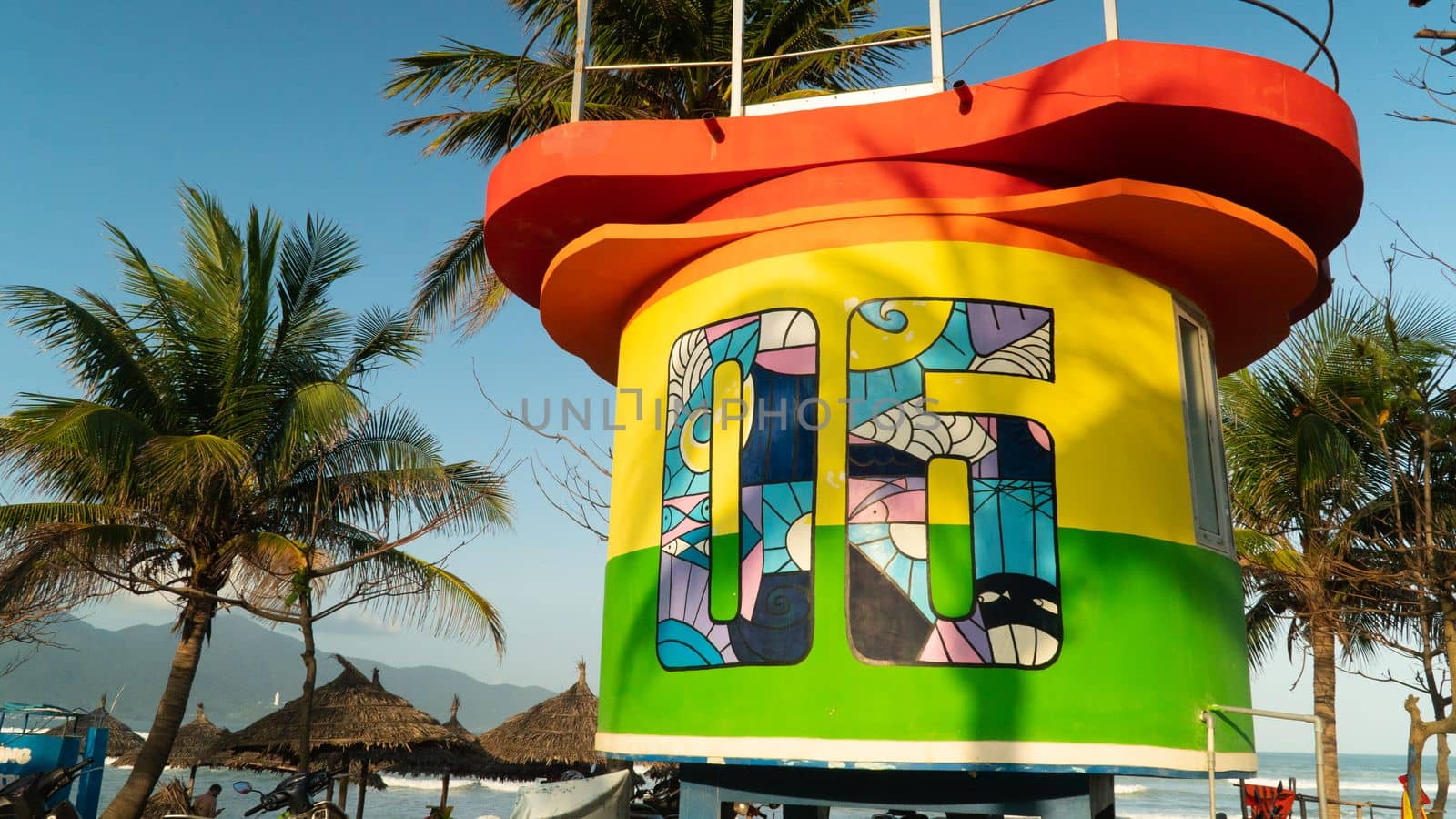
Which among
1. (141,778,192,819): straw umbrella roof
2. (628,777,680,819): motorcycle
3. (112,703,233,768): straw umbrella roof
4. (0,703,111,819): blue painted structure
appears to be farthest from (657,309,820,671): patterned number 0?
(112,703,233,768): straw umbrella roof

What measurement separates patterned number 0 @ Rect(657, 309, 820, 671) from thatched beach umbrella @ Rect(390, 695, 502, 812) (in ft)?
49.5

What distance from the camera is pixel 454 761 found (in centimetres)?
2228

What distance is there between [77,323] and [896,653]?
13225 millimetres

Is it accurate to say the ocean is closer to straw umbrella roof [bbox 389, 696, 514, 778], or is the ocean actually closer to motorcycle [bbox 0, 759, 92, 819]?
straw umbrella roof [bbox 389, 696, 514, 778]

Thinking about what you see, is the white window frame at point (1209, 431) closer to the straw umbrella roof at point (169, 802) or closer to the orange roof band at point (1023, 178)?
the orange roof band at point (1023, 178)

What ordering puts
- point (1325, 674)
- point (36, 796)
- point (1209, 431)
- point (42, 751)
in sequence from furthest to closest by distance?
point (1325, 674) < point (42, 751) < point (36, 796) < point (1209, 431)

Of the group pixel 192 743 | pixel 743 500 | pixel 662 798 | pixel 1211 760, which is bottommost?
pixel 662 798

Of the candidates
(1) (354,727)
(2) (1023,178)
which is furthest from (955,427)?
(1) (354,727)

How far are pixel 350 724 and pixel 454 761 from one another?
3.26m

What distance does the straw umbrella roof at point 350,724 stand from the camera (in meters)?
19.3

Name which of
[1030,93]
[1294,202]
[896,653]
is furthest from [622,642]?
[1294,202]

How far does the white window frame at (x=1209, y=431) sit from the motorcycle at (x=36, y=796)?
1436 cm

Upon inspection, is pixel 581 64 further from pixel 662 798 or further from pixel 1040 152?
pixel 662 798

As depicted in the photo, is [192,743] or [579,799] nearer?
[579,799]
